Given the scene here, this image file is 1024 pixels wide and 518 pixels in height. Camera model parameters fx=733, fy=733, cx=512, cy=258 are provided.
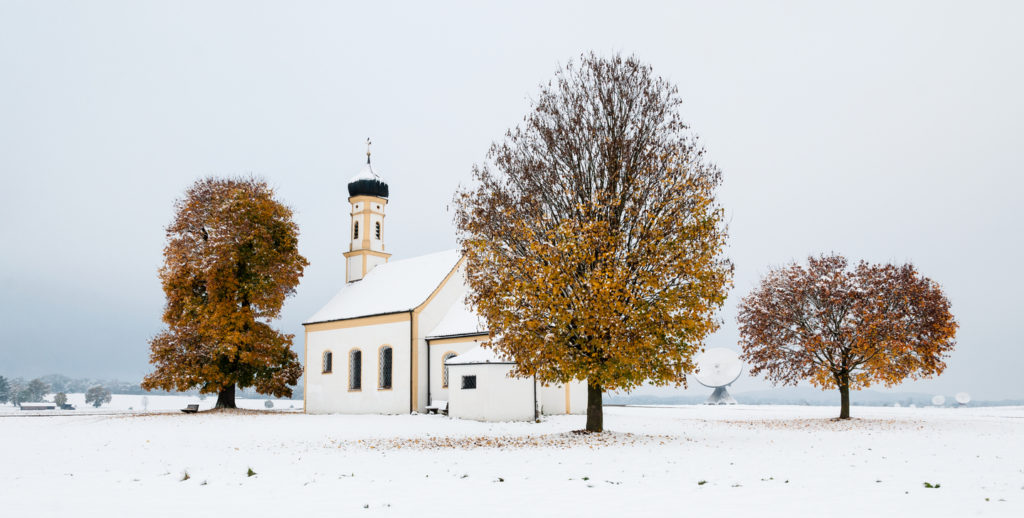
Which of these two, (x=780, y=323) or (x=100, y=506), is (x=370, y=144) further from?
(x=100, y=506)

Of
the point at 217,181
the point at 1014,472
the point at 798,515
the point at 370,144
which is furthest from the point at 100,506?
the point at 370,144

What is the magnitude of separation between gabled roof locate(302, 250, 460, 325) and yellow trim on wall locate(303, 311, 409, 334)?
0.68 feet

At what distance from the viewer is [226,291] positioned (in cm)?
3712

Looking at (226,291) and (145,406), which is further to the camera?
(145,406)

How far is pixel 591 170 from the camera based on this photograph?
2075cm

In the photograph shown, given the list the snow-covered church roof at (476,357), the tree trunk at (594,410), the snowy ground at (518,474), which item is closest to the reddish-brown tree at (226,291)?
the snow-covered church roof at (476,357)

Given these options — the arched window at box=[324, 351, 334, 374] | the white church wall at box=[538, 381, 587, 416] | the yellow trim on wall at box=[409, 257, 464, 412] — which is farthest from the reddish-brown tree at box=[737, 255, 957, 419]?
the arched window at box=[324, 351, 334, 374]

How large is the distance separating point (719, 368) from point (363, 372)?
83.3 feet

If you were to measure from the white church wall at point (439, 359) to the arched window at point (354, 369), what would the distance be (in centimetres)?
519

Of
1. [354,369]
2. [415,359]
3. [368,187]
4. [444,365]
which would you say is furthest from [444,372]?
[368,187]

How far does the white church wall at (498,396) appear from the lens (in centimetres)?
2889

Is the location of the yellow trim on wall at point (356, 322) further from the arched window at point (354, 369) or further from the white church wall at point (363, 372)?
the arched window at point (354, 369)

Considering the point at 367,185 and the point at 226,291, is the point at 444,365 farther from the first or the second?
the point at 367,185

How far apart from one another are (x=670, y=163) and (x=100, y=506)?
15638 millimetres
